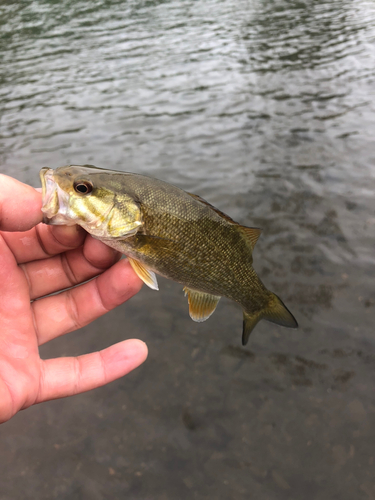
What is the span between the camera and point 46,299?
3.05m

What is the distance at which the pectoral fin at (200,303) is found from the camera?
3.15m

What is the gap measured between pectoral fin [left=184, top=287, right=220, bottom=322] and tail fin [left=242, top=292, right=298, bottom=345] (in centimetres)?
32

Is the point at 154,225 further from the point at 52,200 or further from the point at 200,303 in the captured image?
the point at 200,303

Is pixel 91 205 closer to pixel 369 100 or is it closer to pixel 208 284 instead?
pixel 208 284

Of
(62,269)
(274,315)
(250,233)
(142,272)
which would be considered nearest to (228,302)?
(274,315)

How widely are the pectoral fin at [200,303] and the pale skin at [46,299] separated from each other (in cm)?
54

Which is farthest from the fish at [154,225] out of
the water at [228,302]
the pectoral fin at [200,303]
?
the water at [228,302]

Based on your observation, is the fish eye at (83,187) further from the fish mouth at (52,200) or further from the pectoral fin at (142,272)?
the pectoral fin at (142,272)

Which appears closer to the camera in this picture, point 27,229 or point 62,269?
point 27,229

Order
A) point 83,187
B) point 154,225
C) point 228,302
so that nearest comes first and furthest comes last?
point 83,187 → point 154,225 → point 228,302

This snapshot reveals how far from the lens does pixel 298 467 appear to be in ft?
11.7

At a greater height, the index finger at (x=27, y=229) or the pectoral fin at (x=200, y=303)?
the index finger at (x=27, y=229)

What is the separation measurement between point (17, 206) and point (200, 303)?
5.38 ft

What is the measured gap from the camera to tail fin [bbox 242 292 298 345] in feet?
10.3
